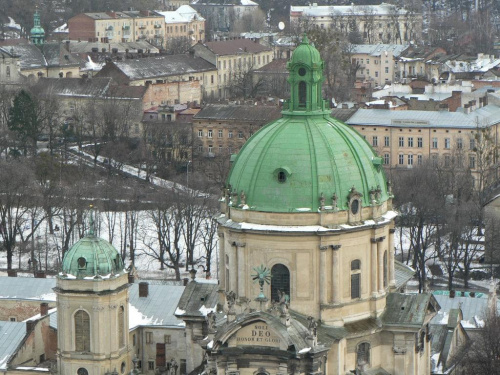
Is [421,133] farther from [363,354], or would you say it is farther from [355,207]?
[355,207]

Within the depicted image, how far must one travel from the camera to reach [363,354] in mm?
79188

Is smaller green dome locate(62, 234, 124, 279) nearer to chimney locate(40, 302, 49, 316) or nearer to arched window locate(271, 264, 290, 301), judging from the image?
chimney locate(40, 302, 49, 316)

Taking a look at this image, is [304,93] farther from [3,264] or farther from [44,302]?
[3,264]

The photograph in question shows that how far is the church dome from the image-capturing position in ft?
281

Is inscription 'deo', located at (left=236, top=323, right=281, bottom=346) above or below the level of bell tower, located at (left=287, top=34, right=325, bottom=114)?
below

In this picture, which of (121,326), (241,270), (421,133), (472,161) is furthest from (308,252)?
(421,133)

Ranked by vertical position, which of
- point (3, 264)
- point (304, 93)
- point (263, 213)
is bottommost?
point (3, 264)

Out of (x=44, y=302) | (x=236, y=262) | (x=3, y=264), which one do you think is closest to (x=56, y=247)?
(x=3, y=264)

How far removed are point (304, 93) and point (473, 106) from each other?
82876 mm

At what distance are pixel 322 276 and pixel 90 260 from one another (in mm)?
13879

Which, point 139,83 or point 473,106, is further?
point 139,83

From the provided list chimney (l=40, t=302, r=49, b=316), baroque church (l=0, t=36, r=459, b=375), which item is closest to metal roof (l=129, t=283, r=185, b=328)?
chimney (l=40, t=302, r=49, b=316)

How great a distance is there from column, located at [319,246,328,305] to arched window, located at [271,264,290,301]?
4.55 feet

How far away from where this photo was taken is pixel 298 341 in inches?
2953
